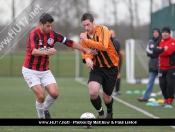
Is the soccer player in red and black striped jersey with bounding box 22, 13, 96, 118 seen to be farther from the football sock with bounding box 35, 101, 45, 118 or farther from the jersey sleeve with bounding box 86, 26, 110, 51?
the jersey sleeve with bounding box 86, 26, 110, 51

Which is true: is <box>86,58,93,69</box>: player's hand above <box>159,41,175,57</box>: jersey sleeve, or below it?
below

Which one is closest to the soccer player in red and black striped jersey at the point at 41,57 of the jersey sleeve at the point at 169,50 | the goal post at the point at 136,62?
the jersey sleeve at the point at 169,50

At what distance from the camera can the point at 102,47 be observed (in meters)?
9.46

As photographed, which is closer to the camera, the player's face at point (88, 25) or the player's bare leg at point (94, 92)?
the player's face at point (88, 25)

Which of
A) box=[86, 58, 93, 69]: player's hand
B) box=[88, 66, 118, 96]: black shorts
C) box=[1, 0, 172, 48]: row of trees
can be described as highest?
box=[1, 0, 172, 48]: row of trees

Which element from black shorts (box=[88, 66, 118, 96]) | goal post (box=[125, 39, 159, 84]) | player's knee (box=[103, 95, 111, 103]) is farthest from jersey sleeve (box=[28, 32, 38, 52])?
goal post (box=[125, 39, 159, 84])

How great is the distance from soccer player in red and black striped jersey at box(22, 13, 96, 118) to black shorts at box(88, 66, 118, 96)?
1.58 ft

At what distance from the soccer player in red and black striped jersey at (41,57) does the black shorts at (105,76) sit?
19.0 inches

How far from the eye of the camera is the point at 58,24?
3272 cm

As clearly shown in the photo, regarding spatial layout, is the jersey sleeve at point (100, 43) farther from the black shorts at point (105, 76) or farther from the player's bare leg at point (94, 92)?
the player's bare leg at point (94, 92)

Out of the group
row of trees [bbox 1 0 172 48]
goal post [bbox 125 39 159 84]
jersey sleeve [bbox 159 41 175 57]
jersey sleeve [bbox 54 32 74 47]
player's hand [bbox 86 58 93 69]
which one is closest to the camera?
player's hand [bbox 86 58 93 69]

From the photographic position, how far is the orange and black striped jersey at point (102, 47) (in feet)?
31.0

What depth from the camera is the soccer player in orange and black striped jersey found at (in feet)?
31.1

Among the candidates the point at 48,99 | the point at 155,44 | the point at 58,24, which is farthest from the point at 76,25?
the point at 48,99
